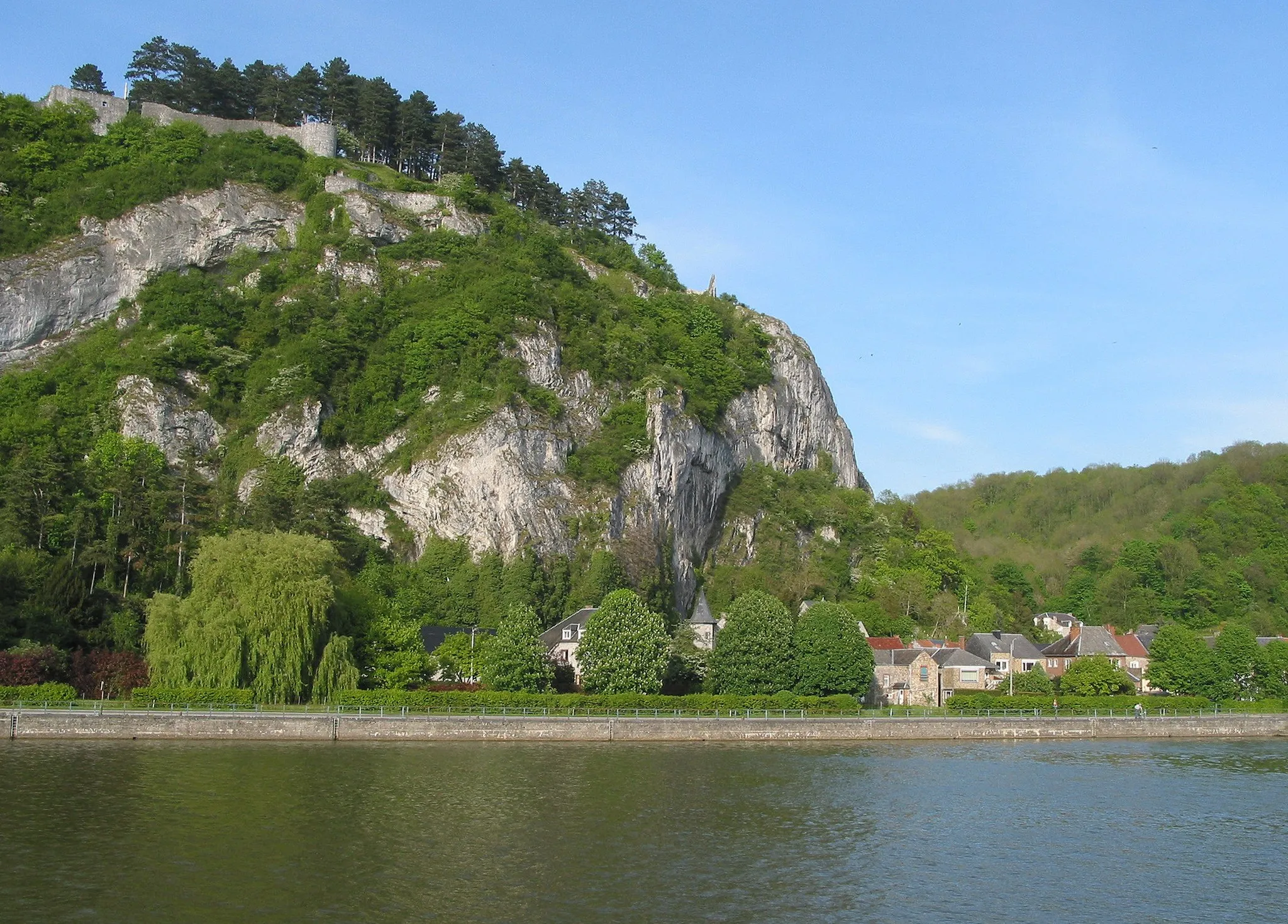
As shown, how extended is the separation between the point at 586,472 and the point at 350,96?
56.0m

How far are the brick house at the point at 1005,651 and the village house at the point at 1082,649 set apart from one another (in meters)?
1.51

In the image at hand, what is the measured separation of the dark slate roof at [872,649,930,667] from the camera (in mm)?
76188

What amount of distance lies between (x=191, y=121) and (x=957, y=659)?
7756 centimetres

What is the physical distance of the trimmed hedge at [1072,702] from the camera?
61594mm

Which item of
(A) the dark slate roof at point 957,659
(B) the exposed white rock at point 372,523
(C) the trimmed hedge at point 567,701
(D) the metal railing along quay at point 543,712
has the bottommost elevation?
(D) the metal railing along quay at point 543,712

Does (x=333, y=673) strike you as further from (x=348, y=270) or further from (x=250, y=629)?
(x=348, y=270)

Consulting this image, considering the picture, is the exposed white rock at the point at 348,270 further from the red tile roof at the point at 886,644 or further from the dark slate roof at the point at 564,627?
the red tile roof at the point at 886,644

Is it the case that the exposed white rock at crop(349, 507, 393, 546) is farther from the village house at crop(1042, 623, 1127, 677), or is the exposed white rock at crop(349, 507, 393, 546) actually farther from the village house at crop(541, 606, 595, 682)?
the village house at crop(1042, 623, 1127, 677)

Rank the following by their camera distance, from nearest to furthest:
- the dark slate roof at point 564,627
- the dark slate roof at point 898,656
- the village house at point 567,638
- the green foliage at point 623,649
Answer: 1. the green foliage at point 623,649
2. the village house at point 567,638
3. the dark slate roof at point 564,627
4. the dark slate roof at point 898,656

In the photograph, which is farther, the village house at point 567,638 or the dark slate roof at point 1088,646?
the dark slate roof at point 1088,646

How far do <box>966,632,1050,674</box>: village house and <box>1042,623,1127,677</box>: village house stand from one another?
5.49ft

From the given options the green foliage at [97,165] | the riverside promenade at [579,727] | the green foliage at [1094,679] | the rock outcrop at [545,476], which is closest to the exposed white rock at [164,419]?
the rock outcrop at [545,476]

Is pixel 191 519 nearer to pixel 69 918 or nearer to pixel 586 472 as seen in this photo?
pixel 586 472

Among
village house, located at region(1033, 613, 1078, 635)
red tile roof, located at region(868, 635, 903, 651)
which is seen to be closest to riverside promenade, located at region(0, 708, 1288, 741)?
red tile roof, located at region(868, 635, 903, 651)
